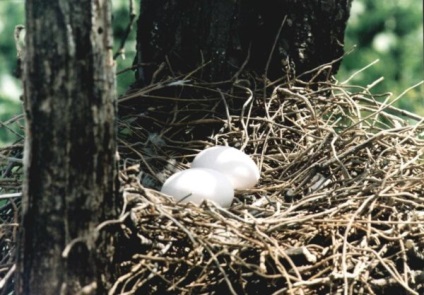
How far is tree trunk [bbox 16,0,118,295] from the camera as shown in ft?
5.45

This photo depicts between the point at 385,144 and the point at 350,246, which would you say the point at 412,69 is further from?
the point at 350,246

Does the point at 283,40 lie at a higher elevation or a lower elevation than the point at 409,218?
higher

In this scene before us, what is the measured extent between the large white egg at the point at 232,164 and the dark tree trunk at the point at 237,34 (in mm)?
407

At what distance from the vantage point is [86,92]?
66.4 inches

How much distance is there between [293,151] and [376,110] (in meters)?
0.28

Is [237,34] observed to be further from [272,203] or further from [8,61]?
[8,61]

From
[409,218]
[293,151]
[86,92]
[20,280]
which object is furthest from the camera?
[293,151]

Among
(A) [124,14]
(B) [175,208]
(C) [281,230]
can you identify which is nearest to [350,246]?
(C) [281,230]

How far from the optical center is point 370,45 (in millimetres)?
6082

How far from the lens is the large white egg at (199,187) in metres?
2.17

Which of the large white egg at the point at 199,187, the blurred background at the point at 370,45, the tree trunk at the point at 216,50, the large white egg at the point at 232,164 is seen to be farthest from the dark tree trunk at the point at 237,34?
the blurred background at the point at 370,45

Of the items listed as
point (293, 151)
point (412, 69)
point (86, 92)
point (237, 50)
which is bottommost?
point (412, 69)

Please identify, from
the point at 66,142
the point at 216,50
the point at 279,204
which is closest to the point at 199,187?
the point at 279,204

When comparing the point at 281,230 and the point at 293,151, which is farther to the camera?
the point at 293,151
